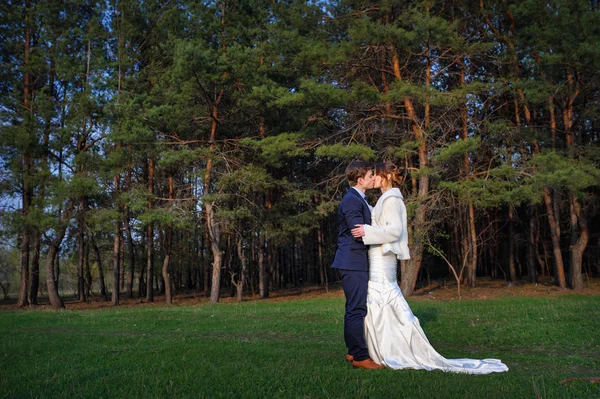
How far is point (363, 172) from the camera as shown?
19.0 ft

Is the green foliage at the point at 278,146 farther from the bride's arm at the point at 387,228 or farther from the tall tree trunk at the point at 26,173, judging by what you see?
the bride's arm at the point at 387,228

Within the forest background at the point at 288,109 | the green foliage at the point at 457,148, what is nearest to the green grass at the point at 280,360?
the green foliage at the point at 457,148

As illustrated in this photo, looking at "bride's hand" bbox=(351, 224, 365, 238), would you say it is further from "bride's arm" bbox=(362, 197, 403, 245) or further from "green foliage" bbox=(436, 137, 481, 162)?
"green foliage" bbox=(436, 137, 481, 162)

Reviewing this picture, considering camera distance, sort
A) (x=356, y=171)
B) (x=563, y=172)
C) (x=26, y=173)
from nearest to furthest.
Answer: (x=356, y=171), (x=563, y=172), (x=26, y=173)

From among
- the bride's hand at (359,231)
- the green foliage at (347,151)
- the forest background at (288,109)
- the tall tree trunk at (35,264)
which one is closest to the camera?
the bride's hand at (359,231)

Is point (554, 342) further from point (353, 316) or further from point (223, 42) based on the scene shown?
point (223, 42)

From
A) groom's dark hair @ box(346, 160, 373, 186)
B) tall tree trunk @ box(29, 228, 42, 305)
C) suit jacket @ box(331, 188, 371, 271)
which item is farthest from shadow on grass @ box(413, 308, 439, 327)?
tall tree trunk @ box(29, 228, 42, 305)

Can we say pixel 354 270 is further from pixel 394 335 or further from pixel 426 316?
pixel 426 316

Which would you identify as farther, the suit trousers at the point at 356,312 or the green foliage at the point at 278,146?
the green foliage at the point at 278,146

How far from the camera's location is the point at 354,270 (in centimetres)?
555

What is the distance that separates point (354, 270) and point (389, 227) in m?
0.61

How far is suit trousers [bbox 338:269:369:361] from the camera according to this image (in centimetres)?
540

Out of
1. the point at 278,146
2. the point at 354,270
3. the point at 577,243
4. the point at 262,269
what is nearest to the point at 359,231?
the point at 354,270

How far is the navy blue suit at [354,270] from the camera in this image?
17.8 ft
